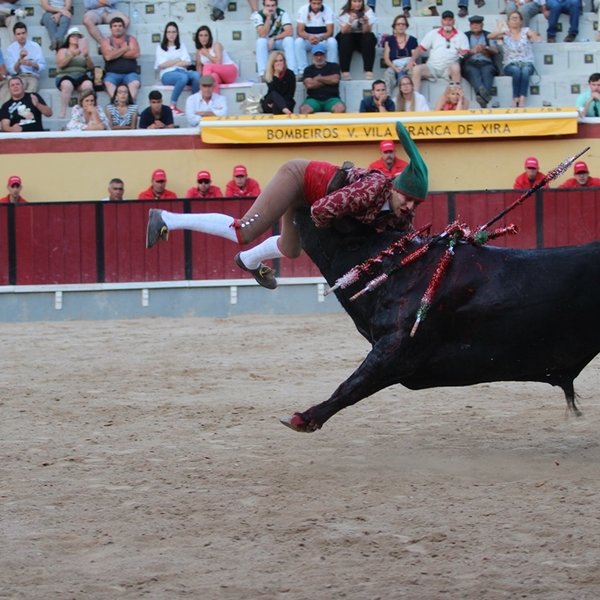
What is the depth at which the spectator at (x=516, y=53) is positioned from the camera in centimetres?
1345

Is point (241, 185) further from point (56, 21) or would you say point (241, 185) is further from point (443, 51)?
point (56, 21)

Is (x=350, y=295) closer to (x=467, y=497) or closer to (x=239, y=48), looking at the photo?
(x=467, y=497)

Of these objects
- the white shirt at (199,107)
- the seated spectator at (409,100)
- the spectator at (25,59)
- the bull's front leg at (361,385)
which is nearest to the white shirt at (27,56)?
the spectator at (25,59)

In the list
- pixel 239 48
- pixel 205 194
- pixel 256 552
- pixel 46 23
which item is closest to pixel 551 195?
pixel 205 194

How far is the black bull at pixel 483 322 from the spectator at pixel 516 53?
28.2 feet

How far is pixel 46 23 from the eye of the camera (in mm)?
14352

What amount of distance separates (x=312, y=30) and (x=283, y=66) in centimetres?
87

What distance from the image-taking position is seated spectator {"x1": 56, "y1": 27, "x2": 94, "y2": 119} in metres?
13.6

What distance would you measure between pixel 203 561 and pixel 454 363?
171 centimetres

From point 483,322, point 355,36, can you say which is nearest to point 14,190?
point 355,36

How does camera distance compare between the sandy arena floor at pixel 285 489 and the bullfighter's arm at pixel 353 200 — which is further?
the bullfighter's arm at pixel 353 200

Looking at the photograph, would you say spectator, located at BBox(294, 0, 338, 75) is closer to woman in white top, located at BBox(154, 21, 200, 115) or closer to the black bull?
woman in white top, located at BBox(154, 21, 200, 115)

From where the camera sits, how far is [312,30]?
537 inches

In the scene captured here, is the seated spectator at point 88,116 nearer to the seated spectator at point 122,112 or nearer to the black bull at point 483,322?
the seated spectator at point 122,112
